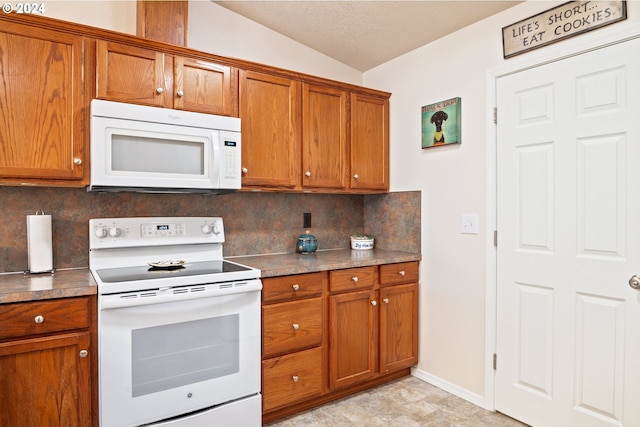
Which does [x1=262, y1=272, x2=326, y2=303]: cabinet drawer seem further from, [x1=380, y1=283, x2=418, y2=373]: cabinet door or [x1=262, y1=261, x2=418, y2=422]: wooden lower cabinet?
[x1=380, y1=283, x2=418, y2=373]: cabinet door

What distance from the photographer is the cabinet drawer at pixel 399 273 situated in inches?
107

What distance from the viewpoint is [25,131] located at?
186cm

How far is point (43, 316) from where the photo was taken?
1.66m

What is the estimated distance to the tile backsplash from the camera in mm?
2117

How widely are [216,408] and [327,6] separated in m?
2.48

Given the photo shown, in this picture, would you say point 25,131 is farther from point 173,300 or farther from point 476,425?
point 476,425

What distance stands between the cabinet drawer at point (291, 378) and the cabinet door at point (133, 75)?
1.60 m

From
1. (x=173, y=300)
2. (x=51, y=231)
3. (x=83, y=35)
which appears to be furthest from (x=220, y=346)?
(x=83, y=35)

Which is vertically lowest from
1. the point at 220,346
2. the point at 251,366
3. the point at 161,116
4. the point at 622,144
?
the point at 251,366

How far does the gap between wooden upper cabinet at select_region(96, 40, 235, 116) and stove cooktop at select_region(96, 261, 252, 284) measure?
902mm

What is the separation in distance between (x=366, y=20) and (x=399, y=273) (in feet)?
5.77

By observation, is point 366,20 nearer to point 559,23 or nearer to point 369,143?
point 369,143

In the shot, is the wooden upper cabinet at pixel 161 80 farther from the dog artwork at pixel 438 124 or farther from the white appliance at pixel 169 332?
the dog artwork at pixel 438 124

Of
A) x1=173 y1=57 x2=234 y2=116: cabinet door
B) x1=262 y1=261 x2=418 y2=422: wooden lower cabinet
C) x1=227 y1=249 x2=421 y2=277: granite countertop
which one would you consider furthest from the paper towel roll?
x1=262 y1=261 x2=418 y2=422: wooden lower cabinet
